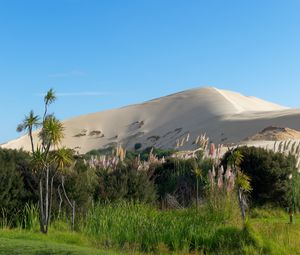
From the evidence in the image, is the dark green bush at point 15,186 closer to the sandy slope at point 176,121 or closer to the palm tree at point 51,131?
the palm tree at point 51,131

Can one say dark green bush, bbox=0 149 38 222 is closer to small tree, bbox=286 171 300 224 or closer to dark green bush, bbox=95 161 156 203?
dark green bush, bbox=95 161 156 203

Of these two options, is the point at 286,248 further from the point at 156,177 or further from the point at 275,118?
the point at 275,118

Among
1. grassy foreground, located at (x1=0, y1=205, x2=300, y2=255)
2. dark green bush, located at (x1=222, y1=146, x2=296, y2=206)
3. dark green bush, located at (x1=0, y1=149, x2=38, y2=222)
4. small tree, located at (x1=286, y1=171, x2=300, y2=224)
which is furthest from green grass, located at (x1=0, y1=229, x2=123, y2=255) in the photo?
small tree, located at (x1=286, y1=171, x2=300, y2=224)

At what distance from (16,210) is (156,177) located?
5.94 m

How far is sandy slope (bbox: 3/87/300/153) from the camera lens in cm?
7362

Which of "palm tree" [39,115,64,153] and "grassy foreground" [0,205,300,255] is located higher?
"palm tree" [39,115,64,153]

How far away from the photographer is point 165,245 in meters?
10.4

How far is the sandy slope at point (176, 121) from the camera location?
73.6 meters

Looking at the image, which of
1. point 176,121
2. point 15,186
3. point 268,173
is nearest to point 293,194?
point 268,173

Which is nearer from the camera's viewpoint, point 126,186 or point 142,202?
point 142,202

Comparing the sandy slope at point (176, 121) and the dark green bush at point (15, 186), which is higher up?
the sandy slope at point (176, 121)

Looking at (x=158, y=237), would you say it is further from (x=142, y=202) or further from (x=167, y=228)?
(x=142, y=202)

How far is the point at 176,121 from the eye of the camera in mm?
94625

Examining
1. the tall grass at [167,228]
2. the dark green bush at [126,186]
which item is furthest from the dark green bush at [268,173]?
the tall grass at [167,228]
